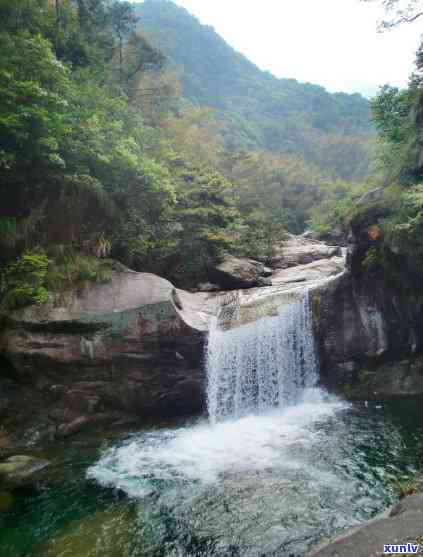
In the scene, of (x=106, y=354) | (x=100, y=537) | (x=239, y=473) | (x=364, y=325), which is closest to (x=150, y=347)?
(x=106, y=354)

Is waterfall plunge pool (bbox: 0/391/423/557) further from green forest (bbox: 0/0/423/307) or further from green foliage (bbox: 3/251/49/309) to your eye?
green forest (bbox: 0/0/423/307)

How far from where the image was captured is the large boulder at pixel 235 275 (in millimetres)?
16859

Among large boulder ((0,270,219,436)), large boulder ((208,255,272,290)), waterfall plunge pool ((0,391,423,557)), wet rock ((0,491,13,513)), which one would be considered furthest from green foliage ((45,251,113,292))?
large boulder ((208,255,272,290))

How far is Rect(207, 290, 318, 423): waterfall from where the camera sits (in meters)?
12.5

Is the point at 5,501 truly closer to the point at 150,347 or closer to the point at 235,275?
the point at 150,347

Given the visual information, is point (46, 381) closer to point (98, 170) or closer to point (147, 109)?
point (98, 170)

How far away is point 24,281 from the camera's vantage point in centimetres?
1077

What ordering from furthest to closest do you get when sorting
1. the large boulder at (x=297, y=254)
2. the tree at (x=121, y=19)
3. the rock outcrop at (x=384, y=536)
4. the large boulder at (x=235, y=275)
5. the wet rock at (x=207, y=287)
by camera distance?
the tree at (x=121, y=19), the large boulder at (x=297, y=254), the large boulder at (x=235, y=275), the wet rock at (x=207, y=287), the rock outcrop at (x=384, y=536)

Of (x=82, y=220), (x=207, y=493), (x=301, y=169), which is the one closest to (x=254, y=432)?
(x=207, y=493)

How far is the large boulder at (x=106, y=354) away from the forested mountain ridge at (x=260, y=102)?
52.8m

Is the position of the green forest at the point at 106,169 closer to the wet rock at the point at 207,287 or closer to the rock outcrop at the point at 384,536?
the wet rock at the point at 207,287

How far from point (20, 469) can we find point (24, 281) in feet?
15.3

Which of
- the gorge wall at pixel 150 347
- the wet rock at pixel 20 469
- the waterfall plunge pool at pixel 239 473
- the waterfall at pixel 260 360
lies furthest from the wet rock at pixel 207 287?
the wet rock at pixel 20 469

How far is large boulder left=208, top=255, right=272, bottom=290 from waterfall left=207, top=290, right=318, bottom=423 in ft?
10.1
